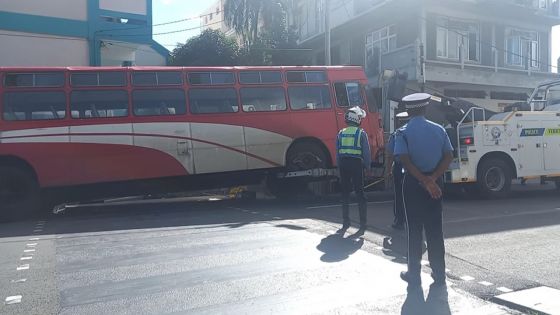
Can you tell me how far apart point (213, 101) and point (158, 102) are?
1205mm

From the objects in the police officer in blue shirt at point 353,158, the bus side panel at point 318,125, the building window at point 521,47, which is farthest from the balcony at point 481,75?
the police officer in blue shirt at point 353,158

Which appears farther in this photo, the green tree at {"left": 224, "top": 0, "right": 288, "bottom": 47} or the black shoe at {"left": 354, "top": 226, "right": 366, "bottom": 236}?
the green tree at {"left": 224, "top": 0, "right": 288, "bottom": 47}

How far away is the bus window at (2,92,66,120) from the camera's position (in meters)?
10.4

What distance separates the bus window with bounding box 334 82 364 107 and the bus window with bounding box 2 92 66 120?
6164 mm

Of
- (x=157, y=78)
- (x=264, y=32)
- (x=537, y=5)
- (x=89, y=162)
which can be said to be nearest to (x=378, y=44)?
(x=537, y=5)

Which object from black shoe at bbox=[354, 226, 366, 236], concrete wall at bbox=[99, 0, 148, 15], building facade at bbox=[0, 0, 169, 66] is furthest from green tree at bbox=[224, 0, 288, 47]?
black shoe at bbox=[354, 226, 366, 236]

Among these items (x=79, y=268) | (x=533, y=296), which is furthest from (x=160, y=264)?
(x=533, y=296)

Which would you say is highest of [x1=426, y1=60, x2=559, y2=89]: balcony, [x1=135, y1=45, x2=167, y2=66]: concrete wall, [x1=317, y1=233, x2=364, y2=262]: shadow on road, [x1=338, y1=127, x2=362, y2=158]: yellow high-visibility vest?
[x1=135, y1=45, x2=167, y2=66]: concrete wall

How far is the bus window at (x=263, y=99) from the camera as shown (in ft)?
39.4

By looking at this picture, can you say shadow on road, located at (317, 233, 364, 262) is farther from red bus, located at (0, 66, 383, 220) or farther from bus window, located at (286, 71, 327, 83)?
bus window, located at (286, 71, 327, 83)

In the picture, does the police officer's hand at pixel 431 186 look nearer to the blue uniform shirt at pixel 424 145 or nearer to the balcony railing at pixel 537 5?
the blue uniform shirt at pixel 424 145

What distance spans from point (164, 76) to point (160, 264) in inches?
237

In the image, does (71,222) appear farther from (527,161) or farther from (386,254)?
(527,161)

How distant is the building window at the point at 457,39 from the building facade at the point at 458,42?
43 millimetres
